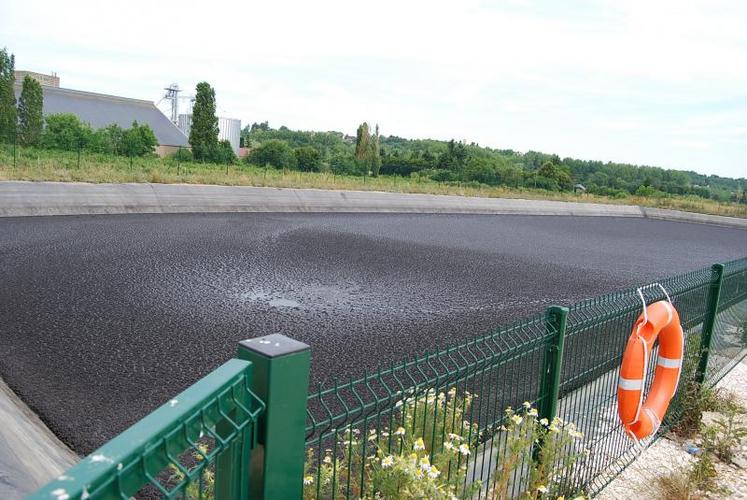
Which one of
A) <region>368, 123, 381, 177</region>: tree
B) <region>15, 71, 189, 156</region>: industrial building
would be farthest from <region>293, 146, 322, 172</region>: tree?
<region>15, 71, 189, 156</region>: industrial building

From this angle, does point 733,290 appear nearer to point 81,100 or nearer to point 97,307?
point 97,307

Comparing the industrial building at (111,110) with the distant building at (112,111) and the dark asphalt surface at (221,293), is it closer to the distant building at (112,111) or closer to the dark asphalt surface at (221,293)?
the distant building at (112,111)

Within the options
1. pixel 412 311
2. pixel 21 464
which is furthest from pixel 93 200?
pixel 21 464

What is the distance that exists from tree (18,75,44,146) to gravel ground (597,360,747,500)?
38221 mm

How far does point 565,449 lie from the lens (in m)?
4.55

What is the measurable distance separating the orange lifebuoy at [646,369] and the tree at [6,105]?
37126 millimetres

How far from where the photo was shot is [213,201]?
23.0 m

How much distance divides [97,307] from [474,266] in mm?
9012

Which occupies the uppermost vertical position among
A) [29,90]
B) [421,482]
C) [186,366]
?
[29,90]

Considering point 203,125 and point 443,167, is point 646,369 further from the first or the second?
point 443,167

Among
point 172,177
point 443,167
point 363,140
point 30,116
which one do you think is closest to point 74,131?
point 30,116

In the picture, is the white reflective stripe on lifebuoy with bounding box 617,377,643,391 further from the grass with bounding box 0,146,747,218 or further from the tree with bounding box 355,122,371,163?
the tree with bounding box 355,122,371,163

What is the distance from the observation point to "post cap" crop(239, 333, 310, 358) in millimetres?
2219

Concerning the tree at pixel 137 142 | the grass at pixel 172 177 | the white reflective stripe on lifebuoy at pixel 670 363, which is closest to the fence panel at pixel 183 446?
the white reflective stripe on lifebuoy at pixel 670 363
